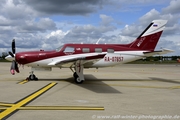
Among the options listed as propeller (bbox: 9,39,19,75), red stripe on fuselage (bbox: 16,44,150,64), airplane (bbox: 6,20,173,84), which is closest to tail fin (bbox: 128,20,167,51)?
airplane (bbox: 6,20,173,84)

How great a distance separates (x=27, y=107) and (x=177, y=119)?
173 inches

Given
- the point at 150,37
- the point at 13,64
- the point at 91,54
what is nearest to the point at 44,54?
the point at 13,64

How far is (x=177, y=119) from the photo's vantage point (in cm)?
522

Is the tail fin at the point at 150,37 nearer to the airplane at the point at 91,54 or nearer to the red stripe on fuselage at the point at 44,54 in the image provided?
the airplane at the point at 91,54

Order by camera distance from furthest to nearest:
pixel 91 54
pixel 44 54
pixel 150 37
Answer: pixel 150 37, pixel 91 54, pixel 44 54

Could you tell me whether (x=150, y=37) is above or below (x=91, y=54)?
above

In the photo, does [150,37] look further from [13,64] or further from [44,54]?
[13,64]

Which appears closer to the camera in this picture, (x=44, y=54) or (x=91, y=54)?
(x=44, y=54)

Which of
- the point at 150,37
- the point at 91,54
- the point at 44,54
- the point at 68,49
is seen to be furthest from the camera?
the point at 150,37

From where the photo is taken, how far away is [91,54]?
43.7 feet

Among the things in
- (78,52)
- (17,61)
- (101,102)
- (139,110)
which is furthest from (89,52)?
(139,110)

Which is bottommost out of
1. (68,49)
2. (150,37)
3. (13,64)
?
(13,64)

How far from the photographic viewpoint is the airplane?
41.4 feet

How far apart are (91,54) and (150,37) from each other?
480cm
